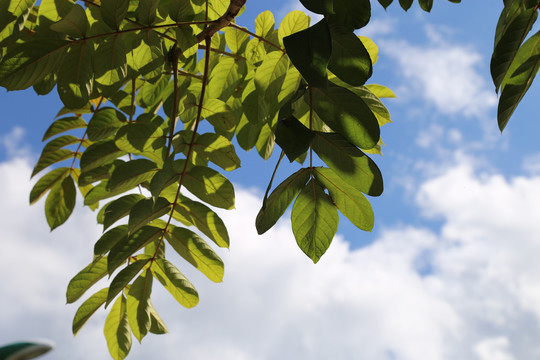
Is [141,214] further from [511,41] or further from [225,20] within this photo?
[511,41]

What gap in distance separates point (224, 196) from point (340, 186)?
35 centimetres

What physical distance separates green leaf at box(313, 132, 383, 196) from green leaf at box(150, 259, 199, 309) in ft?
1.95

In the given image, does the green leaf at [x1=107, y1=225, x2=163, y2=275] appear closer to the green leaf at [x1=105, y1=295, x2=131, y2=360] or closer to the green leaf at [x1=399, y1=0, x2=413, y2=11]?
the green leaf at [x1=105, y1=295, x2=131, y2=360]

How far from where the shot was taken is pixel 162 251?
4.66 ft

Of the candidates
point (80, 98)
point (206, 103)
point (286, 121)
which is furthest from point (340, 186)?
point (80, 98)

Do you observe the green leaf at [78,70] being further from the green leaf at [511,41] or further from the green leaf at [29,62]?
the green leaf at [511,41]

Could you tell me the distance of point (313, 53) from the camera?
28.3 inches

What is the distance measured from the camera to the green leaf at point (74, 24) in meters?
1.10

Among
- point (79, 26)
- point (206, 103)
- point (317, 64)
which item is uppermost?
point (206, 103)

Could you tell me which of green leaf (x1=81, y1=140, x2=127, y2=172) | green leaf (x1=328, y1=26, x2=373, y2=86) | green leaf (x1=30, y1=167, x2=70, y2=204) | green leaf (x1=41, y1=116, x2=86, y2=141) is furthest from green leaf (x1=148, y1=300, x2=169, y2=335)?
green leaf (x1=328, y1=26, x2=373, y2=86)

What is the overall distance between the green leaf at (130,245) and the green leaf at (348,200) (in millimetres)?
504

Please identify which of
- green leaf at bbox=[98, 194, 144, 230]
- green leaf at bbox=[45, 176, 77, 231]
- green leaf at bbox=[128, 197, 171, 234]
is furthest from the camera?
green leaf at bbox=[45, 176, 77, 231]

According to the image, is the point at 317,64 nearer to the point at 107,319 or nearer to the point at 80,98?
the point at 80,98

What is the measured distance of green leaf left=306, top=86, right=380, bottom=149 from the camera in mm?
877
